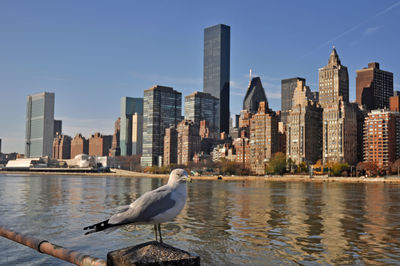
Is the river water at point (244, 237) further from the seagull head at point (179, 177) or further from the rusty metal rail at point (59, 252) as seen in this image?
the seagull head at point (179, 177)

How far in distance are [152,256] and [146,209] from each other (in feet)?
6.64

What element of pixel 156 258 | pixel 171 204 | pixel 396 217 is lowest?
pixel 396 217

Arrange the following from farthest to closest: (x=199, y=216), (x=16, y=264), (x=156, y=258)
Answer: (x=199, y=216)
(x=16, y=264)
(x=156, y=258)

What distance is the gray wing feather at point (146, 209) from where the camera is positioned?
7.96 metres

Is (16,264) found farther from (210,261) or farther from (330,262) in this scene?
(330,262)

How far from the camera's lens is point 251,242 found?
22.7 metres

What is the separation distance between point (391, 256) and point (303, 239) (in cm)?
528

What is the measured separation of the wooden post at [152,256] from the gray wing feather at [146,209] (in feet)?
4.90

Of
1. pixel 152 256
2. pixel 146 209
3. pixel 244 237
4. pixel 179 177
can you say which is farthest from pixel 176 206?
pixel 244 237

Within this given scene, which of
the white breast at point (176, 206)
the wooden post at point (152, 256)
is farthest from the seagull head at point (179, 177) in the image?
the wooden post at point (152, 256)

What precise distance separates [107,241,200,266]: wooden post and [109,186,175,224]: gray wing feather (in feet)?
Result: 4.90

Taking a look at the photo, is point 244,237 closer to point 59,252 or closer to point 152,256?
point 59,252

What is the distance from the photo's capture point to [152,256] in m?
6.17

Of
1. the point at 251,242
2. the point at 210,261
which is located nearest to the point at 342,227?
the point at 251,242
